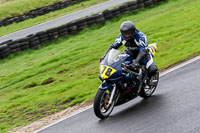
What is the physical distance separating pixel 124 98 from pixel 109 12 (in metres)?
12.4

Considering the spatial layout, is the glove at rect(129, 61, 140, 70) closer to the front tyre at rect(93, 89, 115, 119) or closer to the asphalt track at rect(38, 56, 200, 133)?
the front tyre at rect(93, 89, 115, 119)

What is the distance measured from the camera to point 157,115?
6.97 meters

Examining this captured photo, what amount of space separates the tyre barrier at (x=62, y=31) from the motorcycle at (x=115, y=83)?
408 inches

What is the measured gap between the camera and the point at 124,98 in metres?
7.57

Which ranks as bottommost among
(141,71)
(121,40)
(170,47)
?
(170,47)

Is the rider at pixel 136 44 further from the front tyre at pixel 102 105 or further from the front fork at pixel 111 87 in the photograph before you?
the front tyre at pixel 102 105

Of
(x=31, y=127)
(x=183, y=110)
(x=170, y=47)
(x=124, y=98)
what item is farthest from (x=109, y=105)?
(x=170, y=47)

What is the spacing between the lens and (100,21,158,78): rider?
7440mm

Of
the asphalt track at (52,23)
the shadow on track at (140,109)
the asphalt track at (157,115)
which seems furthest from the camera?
the asphalt track at (52,23)

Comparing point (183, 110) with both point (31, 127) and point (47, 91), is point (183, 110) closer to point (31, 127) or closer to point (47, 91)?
point (31, 127)

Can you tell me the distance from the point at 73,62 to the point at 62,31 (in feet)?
16.3

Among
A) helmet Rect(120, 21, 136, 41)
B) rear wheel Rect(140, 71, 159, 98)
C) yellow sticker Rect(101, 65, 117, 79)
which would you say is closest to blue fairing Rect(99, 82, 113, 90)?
yellow sticker Rect(101, 65, 117, 79)

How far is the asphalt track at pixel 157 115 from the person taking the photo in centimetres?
631

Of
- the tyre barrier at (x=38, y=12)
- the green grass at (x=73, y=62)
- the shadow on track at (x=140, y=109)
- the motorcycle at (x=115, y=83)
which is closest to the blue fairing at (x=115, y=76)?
the motorcycle at (x=115, y=83)
